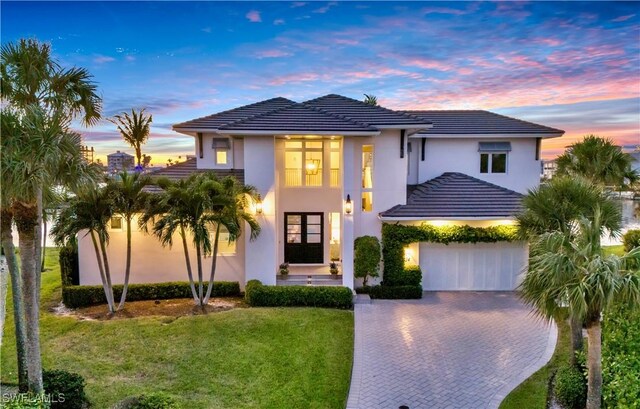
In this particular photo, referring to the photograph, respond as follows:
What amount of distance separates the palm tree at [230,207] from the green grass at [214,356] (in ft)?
9.02

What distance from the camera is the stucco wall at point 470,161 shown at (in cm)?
1911

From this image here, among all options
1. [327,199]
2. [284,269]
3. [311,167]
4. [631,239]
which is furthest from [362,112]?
[631,239]

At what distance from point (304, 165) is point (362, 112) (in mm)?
3397

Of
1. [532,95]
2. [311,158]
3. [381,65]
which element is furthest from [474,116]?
[311,158]

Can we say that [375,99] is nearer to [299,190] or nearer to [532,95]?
[532,95]

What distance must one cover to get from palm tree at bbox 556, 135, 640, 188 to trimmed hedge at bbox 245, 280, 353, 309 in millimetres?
11011

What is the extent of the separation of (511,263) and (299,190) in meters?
9.23

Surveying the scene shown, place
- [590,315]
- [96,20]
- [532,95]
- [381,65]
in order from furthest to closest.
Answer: [532,95] < [381,65] < [96,20] < [590,315]

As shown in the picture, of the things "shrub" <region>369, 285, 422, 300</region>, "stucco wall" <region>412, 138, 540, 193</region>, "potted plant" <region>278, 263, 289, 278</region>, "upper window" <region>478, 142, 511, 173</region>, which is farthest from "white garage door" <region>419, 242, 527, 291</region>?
"potted plant" <region>278, 263, 289, 278</region>

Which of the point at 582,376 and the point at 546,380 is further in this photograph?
the point at 546,380

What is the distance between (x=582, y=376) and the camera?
309 inches

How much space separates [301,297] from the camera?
13.9 metres

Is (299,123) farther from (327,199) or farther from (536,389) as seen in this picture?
(536,389)

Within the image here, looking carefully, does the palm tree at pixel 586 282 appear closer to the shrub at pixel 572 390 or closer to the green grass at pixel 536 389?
the shrub at pixel 572 390
